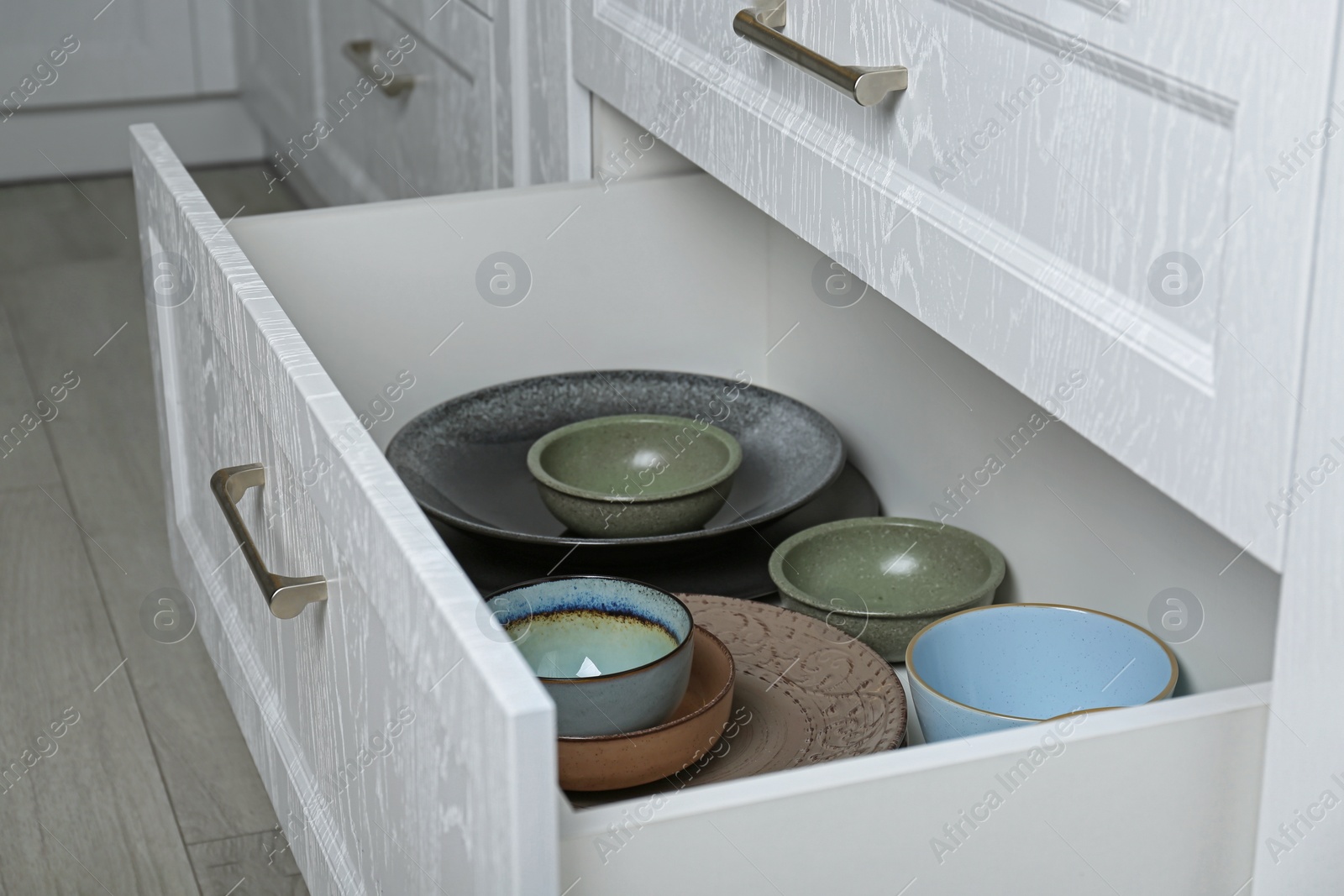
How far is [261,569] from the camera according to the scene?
26.9 inches

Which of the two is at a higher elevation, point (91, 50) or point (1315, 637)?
point (1315, 637)

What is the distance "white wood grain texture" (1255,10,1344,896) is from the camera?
0.43m

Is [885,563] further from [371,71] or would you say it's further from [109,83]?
[109,83]

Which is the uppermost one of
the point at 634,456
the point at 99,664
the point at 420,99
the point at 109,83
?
the point at 420,99

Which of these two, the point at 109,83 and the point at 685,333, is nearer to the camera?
the point at 685,333

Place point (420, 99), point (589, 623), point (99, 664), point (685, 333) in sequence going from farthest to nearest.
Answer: point (420, 99) → point (99, 664) → point (685, 333) → point (589, 623)

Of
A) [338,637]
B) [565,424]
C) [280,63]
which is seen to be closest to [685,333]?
[565,424]

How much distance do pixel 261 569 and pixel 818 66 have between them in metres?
0.35

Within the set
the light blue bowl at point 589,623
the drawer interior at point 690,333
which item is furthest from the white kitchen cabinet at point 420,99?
the light blue bowl at point 589,623

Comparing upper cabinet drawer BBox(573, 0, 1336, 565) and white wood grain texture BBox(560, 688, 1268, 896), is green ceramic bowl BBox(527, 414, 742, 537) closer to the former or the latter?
upper cabinet drawer BBox(573, 0, 1336, 565)

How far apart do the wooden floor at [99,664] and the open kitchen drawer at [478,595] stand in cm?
13

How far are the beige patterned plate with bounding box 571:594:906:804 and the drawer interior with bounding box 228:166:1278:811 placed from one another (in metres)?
0.15

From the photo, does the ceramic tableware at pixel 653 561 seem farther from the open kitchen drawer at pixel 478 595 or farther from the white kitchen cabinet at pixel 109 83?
the white kitchen cabinet at pixel 109 83

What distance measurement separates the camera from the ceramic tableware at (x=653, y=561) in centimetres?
86
